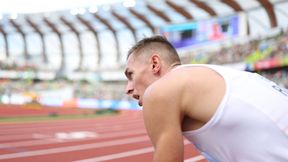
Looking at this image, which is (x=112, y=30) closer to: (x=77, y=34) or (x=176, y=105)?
(x=77, y=34)

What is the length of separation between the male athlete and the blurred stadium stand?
2206 cm

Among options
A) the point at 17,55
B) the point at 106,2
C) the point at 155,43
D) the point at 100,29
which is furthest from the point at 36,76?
the point at 155,43

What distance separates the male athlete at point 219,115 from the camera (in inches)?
55.7

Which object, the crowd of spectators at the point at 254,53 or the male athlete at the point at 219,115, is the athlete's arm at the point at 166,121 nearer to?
the male athlete at the point at 219,115

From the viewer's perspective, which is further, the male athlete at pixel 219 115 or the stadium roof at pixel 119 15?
the stadium roof at pixel 119 15

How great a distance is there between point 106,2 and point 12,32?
1805 centimetres

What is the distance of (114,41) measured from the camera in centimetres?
4319

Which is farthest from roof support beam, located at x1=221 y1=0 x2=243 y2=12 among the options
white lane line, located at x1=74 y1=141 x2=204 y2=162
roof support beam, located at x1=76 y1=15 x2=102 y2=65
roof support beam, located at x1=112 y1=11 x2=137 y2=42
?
white lane line, located at x1=74 y1=141 x2=204 y2=162

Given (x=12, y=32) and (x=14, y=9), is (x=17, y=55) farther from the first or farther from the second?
(x=14, y=9)

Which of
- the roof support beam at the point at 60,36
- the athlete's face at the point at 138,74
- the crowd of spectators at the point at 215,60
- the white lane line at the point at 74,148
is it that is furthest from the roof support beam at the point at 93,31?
the athlete's face at the point at 138,74

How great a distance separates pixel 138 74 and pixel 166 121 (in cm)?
35

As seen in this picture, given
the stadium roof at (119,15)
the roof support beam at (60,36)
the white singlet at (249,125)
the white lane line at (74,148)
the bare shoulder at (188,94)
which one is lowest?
the roof support beam at (60,36)

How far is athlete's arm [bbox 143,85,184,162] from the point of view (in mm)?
1421

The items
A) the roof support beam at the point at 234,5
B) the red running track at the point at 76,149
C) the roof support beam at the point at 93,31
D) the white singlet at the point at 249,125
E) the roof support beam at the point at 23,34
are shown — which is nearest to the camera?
the white singlet at the point at 249,125
